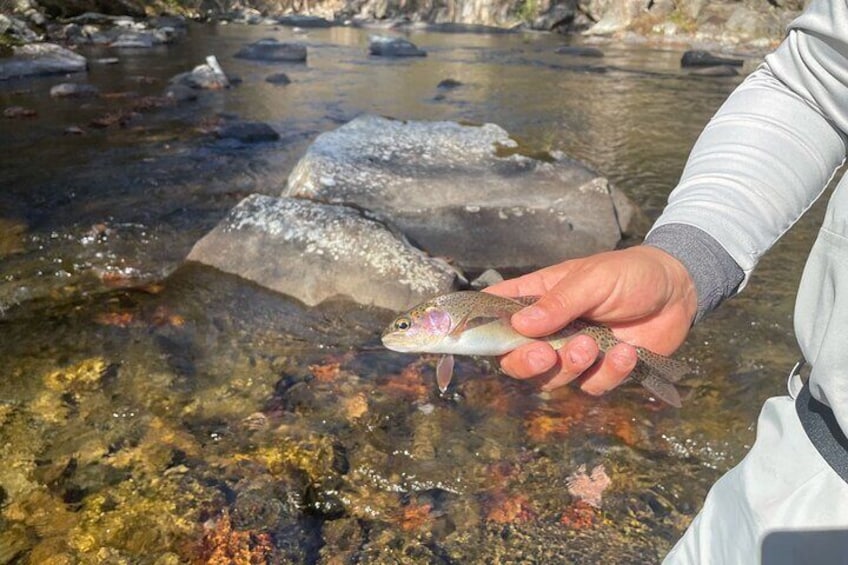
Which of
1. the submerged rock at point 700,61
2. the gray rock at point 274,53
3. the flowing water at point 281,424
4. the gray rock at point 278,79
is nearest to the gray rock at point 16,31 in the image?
the gray rock at point 274,53

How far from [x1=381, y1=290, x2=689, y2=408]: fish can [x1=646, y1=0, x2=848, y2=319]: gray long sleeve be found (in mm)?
604

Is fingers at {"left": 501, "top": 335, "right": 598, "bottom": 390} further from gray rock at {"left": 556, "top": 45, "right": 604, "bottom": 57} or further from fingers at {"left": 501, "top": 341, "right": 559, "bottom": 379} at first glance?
gray rock at {"left": 556, "top": 45, "right": 604, "bottom": 57}

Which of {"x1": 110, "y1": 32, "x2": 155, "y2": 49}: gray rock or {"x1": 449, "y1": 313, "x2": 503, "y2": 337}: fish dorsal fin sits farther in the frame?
{"x1": 110, "y1": 32, "x2": 155, "y2": 49}: gray rock

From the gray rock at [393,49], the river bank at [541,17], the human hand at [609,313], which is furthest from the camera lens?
the river bank at [541,17]

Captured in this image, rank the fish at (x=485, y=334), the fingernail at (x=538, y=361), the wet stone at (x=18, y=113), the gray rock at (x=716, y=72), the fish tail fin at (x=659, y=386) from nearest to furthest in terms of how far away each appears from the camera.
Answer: the fingernail at (x=538, y=361) → the fish at (x=485, y=334) → the fish tail fin at (x=659, y=386) → the wet stone at (x=18, y=113) → the gray rock at (x=716, y=72)

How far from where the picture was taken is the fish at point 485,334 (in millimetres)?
3080

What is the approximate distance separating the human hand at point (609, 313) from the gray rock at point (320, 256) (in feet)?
10.7

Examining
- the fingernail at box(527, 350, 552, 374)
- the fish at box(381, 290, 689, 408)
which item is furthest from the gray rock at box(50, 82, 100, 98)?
the fingernail at box(527, 350, 552, 374)

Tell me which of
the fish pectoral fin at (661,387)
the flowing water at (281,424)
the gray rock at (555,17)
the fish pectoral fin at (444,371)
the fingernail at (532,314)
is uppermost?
the fingernail at (532,314)

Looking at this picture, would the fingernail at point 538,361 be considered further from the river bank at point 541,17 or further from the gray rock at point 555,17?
the gray rock at point 555,17

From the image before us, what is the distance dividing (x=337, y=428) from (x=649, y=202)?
22.7 feet

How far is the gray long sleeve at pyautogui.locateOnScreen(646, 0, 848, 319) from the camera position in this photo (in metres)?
2.10

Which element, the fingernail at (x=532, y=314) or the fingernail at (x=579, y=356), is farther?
the fingernail at (x=579, y=356)

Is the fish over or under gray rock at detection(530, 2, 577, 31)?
over
